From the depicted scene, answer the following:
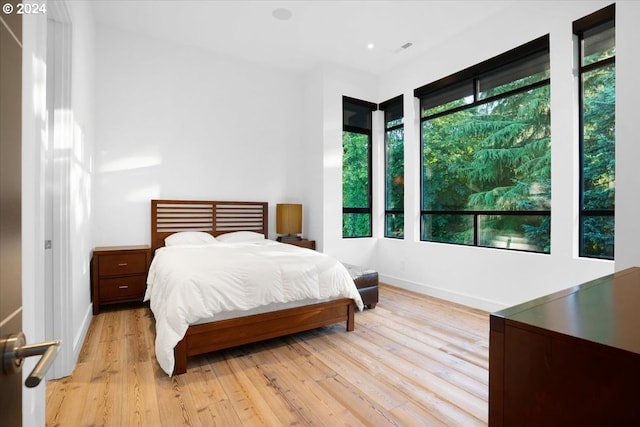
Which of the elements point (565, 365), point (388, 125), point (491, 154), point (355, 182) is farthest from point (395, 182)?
point (565, 365)

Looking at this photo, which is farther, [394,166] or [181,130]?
[394,166]

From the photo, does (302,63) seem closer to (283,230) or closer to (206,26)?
(206,26)

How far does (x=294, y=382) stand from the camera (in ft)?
6.78

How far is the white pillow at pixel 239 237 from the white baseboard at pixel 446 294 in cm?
199

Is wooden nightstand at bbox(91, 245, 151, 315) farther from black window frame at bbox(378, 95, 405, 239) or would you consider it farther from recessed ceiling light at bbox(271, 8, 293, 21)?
black window frame at bbox(378, 95, 405, 239)

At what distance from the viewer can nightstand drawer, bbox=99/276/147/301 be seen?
3381 mm

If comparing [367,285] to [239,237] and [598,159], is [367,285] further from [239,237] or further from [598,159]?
[598,159]

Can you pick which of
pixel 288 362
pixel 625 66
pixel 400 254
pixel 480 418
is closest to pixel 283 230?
pixel 400 254

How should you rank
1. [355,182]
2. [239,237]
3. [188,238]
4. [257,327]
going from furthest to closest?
1. [355,182]
2. [239,237]
3. [188,238]
4. [257,327]

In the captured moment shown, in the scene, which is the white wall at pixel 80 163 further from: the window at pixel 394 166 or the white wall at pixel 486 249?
the window at pixel 394 166

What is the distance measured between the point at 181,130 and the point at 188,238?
144 centimetres

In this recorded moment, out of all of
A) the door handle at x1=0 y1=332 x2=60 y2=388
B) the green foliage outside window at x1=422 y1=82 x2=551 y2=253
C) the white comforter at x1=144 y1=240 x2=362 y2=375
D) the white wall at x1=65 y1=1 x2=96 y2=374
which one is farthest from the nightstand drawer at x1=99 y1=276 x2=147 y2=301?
the green foliage outside window at x1=422 y1=82 x2=551 y2=253

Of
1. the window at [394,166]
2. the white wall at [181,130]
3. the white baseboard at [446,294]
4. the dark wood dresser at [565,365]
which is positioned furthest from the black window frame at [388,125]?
the dark wood dresser at [565,365]

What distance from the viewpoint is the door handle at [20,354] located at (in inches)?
19.6
